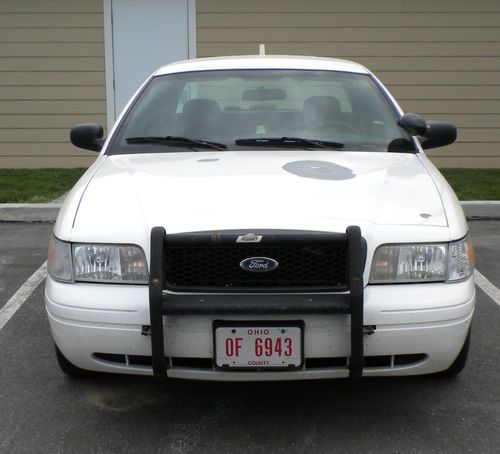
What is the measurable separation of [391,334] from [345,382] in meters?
0.80

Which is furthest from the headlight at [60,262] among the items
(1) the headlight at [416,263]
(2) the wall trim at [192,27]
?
(2) the wall trim at [192,27]

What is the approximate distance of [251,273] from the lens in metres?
2.71

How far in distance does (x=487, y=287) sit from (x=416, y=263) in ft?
8.39

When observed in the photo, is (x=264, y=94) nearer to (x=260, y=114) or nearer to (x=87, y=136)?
(x=260, y=114)

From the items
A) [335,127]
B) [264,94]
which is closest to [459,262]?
[335,127]

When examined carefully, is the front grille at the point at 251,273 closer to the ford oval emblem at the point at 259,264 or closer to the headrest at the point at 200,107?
the ford oval emblem at the point at 259,264

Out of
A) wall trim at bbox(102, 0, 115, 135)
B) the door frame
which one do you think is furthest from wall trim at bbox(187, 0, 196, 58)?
wall trim at bbox(102, 0, 115, 135)

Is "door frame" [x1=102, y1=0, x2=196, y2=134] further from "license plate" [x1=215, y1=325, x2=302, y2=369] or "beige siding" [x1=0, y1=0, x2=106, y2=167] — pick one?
"license plate" [x1=215, y1=325, x2=302, y2=369]

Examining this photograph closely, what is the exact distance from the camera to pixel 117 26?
35.1 ft

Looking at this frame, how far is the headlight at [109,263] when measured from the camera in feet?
9.15

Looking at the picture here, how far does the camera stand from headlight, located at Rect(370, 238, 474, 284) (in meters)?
2.77

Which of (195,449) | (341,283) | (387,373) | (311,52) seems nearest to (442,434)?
(387,373)

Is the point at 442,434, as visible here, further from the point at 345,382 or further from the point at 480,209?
the point at 480,209

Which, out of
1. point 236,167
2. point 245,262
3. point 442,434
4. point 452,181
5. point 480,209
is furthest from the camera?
point 452,181
